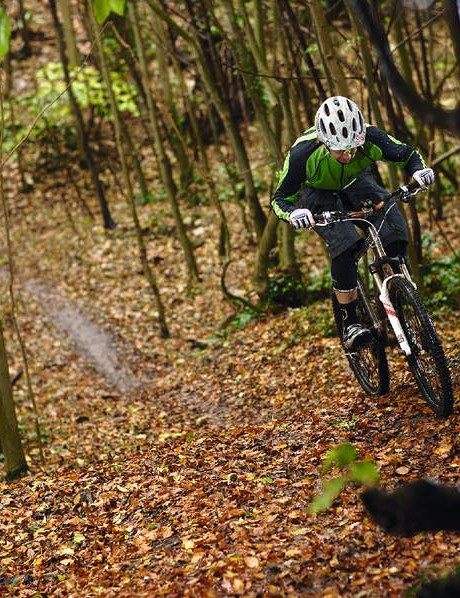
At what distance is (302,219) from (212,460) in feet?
7.44

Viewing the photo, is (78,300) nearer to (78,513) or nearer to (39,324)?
(39,324)

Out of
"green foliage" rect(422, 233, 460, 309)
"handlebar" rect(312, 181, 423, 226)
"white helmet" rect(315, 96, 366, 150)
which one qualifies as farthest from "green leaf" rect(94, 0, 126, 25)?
"green foliage" rect(422, 233, 460, 309)

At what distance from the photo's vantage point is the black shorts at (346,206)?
5473 millimetres

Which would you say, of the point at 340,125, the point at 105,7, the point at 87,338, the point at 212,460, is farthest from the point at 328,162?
the point at 87,338

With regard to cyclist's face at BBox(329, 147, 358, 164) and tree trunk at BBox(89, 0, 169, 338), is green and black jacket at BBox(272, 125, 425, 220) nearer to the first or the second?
cyclist's face at BBox(329, 147, 358, 164)

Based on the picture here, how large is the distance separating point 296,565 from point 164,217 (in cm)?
1545

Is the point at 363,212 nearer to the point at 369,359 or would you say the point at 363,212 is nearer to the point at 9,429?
the point at 369,359

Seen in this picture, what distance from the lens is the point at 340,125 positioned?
5.03 metres

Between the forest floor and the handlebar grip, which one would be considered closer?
the forest floor

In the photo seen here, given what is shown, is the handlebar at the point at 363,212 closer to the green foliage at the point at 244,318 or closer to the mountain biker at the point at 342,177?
the mountain biker at the point at 342,177

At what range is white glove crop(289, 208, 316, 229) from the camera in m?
5.14

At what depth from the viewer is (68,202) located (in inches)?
846

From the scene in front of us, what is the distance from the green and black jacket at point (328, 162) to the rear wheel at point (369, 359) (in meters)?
1.13

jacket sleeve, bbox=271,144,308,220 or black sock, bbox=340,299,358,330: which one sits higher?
jacket sleeve, bbox=271,144,308,220
